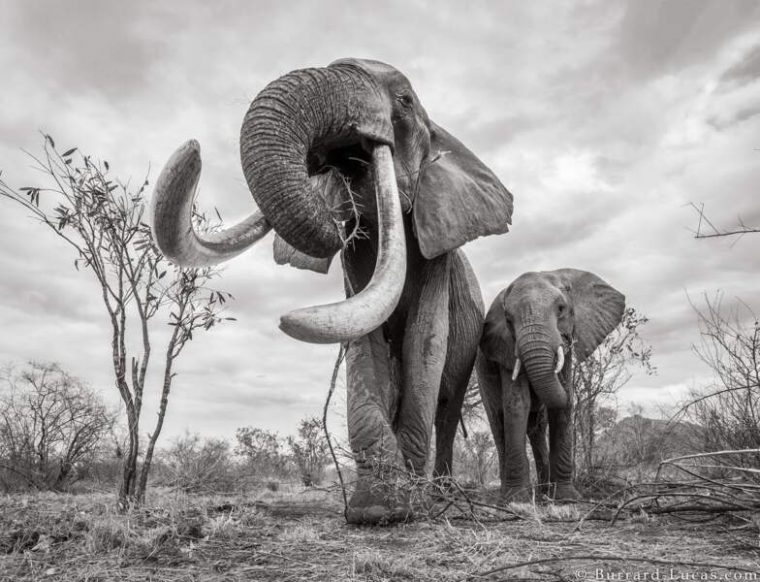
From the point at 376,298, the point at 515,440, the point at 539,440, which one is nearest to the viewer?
the point at 376,298

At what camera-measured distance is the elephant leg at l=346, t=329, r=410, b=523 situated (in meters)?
4.26

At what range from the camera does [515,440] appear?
7.29 metres

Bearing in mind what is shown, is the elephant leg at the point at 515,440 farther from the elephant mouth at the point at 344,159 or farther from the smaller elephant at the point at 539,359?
the elephant mouth at the point at 344,159

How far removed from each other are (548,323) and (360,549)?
4.55m

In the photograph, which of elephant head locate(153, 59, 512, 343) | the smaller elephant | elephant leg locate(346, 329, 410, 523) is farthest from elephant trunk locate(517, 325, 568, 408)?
elephant leg locate(346, 329, 410, 523)

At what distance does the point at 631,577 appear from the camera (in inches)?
106

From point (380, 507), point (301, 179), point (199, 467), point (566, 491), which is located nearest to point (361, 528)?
point (380, 507)

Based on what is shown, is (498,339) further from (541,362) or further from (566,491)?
(566,491)

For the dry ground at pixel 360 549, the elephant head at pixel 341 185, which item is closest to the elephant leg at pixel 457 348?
the elephant head at pixel 341 185

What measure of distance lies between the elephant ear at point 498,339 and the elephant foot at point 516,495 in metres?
1.39

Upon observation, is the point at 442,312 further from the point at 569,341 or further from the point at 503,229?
the point at 569,341

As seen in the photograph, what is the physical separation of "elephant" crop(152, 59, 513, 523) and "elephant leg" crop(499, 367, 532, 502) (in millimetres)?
1905

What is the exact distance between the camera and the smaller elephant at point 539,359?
7.19 m

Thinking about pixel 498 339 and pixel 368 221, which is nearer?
pixel 368 221
